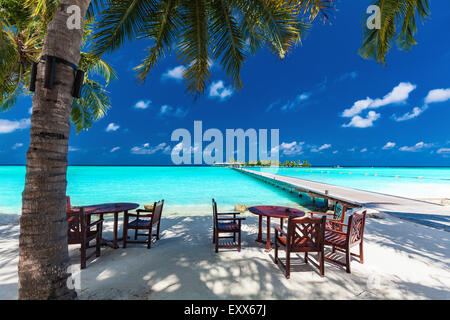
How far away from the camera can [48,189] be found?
5.62 feet

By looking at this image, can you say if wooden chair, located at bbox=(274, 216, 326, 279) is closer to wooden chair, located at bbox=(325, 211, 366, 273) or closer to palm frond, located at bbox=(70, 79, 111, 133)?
wooden chair, located at bbox=(325, 211, 366, 273)

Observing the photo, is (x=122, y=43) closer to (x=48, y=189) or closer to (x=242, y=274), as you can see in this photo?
(x=48, y=189)

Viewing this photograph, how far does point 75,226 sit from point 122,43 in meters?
3.78

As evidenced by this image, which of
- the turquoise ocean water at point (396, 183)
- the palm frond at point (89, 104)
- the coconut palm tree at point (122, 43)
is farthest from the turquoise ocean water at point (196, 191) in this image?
the coconut palm tree at point (122, 43)

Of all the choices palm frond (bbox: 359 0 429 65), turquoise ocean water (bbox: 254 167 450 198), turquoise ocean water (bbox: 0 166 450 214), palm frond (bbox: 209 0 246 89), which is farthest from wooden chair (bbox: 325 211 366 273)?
turquoise ocean water (bbox: 254 167 450 198)

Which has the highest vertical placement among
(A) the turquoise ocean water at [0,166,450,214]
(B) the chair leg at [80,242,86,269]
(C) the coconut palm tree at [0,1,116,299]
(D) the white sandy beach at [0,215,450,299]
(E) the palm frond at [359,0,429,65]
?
(E) the palm frond at [359,0,429,65]

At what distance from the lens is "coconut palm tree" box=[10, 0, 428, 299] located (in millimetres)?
1701

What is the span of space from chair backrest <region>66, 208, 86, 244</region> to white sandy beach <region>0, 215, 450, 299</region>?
→ 0.50 m

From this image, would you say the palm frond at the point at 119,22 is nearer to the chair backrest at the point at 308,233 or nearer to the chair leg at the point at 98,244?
the chair leg at the point at 98,244

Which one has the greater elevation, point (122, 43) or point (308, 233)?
point (122, 43)

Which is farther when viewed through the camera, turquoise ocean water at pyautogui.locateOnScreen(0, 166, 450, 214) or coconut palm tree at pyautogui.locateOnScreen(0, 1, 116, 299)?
turquoise ocean water at pyautogui.locateOnScreen(0, 166, 450, 214)

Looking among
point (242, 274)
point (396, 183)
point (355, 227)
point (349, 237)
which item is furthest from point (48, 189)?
point (396, 183)
